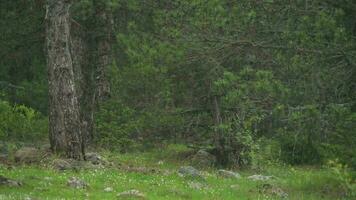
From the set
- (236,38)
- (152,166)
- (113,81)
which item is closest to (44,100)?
(113,81)

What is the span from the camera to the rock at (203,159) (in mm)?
24594

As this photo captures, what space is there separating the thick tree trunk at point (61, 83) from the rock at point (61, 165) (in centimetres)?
109

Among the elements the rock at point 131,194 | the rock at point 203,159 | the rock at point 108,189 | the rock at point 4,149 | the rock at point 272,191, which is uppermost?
the rock at point 131,194

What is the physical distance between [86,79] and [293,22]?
1456cm

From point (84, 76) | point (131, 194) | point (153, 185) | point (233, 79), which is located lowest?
point (153, 185)

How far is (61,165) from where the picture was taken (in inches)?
757

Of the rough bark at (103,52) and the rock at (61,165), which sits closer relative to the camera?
the rock at (61,165)

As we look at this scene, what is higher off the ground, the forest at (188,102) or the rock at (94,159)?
the forest at (188,102)

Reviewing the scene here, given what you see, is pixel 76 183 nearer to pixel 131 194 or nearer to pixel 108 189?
pixel 108 189

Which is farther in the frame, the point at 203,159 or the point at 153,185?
the point at 203,159

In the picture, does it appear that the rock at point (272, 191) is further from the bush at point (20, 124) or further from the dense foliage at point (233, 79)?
the bush at point (20, 124)

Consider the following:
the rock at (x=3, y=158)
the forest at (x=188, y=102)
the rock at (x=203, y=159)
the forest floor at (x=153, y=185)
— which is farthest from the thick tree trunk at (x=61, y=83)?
the rock at (x=203, y=159)

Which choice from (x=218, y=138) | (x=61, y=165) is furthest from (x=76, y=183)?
(x=218, y=138)

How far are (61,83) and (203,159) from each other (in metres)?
7.14
